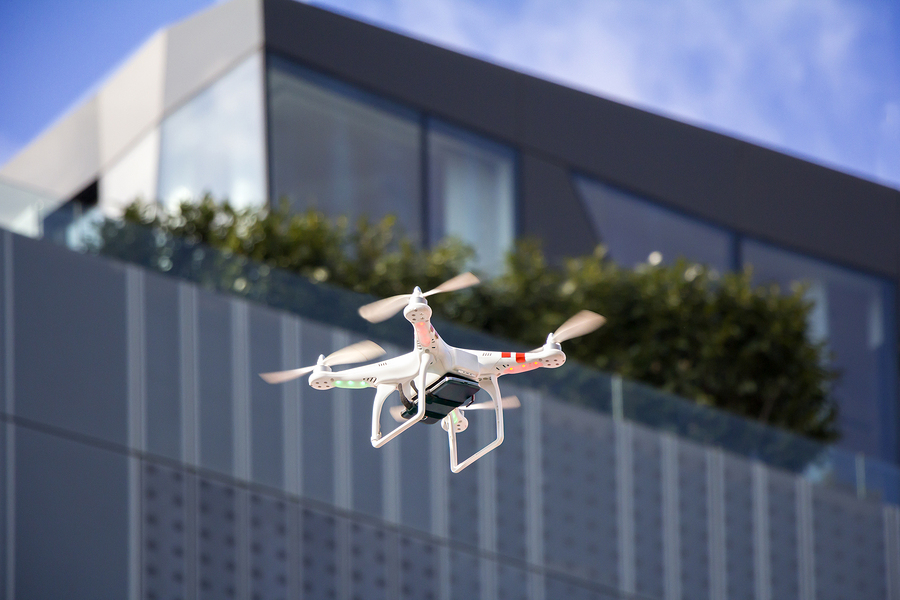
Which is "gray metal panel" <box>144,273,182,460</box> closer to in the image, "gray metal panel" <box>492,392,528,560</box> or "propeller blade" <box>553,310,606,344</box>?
"gray metal panel" <box>492,392,528,560</box>

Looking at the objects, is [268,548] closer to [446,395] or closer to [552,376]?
[552,376]

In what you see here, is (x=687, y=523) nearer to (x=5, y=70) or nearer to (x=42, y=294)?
(x=42, y=294)

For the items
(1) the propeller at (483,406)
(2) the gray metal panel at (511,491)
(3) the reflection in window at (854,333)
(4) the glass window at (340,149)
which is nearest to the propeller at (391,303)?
(1) the propeller at (483,406)

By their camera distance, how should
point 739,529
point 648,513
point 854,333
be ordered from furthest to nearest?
point 854,333, point 739,529, point 648,513

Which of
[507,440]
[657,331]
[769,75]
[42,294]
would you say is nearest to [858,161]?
[769,75]

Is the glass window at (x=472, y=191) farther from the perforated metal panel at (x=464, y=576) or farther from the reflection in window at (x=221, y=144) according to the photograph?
the perforated metal panel at (x=464, y=576)

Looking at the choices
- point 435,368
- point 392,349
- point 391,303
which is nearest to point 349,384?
point 435,368

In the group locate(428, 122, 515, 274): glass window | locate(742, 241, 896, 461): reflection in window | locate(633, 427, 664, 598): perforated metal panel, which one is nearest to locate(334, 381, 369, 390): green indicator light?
locate(633, 427, 664, 598): perforated metal panel

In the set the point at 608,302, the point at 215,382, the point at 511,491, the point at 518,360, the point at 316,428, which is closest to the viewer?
the point at 518,360
